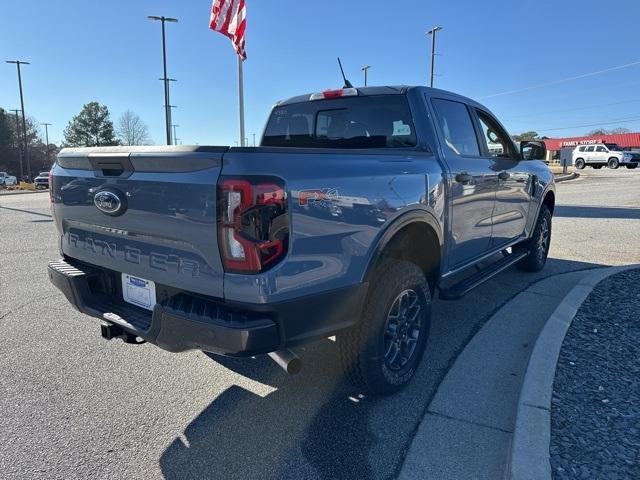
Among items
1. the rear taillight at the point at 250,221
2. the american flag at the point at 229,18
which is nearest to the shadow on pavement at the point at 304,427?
the rear taillight at the point at 250,221

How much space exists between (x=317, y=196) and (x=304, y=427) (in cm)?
136

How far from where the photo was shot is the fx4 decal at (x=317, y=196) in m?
2.16

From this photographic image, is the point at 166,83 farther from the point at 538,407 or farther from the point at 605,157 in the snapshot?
the point at 605,157

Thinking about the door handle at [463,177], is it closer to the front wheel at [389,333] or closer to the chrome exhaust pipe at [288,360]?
the front wheel at [389,333]

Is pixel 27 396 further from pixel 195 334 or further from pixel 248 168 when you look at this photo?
pixel 248 168

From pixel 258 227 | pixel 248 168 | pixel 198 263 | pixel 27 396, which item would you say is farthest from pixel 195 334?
pixel 27 396

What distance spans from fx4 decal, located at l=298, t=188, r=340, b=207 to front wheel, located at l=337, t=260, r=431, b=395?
744mm

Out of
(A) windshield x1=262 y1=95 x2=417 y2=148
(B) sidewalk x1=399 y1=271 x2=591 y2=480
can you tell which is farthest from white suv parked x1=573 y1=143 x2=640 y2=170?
(A) windshield x1=262 y1=95 x2=417 y2=148

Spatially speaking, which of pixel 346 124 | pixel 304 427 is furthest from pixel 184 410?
pixel 346 124

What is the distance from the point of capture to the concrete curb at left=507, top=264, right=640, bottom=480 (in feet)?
7.16

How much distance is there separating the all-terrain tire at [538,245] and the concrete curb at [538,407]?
1601 mm

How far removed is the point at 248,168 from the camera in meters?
2.03

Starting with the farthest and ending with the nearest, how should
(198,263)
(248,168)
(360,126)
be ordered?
Result: (360,126) < (198,263) < (248,168)

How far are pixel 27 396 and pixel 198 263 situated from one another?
1740mm
